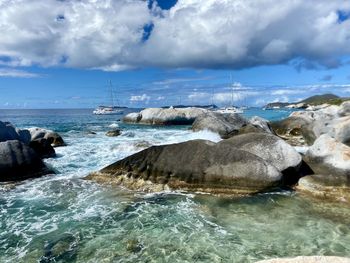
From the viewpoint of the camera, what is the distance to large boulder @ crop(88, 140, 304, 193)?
16.6 m

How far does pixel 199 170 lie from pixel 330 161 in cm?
634

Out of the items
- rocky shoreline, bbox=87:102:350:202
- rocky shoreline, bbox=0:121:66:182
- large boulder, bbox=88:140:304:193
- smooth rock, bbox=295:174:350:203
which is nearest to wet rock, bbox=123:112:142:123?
rocky shoreline, bbox=0:121:66:182

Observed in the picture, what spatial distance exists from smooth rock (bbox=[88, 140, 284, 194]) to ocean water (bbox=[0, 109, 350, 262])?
738 mm

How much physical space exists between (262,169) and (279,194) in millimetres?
1320

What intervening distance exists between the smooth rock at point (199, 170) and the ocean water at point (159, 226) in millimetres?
738

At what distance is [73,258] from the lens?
10.6 m

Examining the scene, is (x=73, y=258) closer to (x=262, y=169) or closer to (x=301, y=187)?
(x=262, y=169)

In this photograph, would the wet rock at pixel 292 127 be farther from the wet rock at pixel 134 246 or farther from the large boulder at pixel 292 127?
the wet rock at pixel 134 246

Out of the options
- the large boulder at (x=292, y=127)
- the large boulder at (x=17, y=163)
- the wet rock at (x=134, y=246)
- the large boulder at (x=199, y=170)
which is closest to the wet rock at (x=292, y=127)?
the large boulder at (x=292, y=127)

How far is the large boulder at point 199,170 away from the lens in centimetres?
1659

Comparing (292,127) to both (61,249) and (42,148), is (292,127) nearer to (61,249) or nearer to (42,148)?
(42,148)

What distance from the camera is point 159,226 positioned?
1297 cm

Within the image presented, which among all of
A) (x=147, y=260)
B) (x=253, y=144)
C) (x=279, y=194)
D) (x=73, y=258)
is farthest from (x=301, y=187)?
(x=73, y=258)

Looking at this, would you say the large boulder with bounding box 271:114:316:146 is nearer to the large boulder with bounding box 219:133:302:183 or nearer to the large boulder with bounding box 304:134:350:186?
the large boulder with bounding box 304:134:350:186
